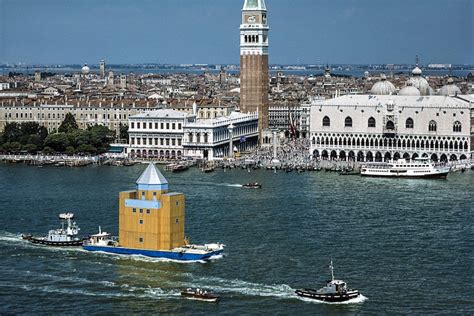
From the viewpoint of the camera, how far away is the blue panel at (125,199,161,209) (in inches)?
701

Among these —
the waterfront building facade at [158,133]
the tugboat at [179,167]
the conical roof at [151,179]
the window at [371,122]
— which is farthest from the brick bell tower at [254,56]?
the conical roof at [151,179]

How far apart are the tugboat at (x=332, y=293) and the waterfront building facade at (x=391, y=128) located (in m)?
19.4

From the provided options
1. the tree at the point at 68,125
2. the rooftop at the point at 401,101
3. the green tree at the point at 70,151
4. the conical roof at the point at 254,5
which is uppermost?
the conical roof at the point at 254,5

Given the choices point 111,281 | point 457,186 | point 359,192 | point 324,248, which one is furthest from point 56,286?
point 457,186

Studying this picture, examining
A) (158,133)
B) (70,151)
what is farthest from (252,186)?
(70,151)

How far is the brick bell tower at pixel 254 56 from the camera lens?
39406mm

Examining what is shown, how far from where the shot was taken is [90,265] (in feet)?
57.4

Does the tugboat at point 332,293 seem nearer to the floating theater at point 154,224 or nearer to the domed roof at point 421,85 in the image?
the floating theater at point 154,224

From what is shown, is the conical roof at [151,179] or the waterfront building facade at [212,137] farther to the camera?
the waterfront building facade at [212,137]

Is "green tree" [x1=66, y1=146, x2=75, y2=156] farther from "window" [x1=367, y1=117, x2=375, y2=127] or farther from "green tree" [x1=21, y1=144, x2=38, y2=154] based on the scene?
"window" [x1=367, y1=117, x2=375, y2=127]

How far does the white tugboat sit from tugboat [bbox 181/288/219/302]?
639 inches

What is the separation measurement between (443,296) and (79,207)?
10214mm

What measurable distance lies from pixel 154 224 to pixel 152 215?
0.52 ft

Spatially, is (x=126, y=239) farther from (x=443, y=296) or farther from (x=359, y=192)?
(x=359, y=192)
